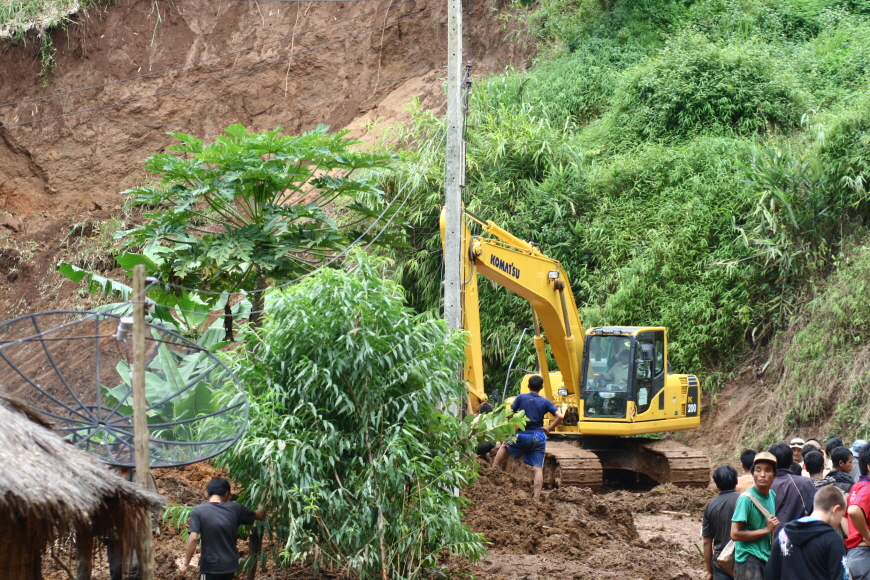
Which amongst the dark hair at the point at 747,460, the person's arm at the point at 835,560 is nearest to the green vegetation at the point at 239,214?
the dark hair at the point at 747,460

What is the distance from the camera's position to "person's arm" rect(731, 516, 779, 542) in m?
Result: 6.12

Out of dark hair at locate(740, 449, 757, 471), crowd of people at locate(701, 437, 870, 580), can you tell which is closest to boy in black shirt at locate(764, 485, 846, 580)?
crowd of people at locate(701, 437, 870, 580)

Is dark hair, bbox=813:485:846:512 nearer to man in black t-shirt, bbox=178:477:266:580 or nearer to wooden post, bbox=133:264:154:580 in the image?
man in black t-shirt, bbox=178:477:266:580

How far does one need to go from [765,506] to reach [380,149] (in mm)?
14843

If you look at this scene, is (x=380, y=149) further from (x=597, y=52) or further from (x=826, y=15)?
(x=826, y=15)

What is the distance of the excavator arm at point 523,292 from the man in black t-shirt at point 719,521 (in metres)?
4.53

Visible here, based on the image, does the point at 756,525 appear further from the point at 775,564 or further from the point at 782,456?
the point at 782,456

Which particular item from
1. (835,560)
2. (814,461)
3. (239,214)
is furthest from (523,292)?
(835,560)

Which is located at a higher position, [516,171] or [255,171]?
[516,171]

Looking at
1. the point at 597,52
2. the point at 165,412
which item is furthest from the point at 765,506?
the point at 597,52

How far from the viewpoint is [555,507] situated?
11031 mm

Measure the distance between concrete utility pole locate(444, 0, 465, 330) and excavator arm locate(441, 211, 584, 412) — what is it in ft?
1.06

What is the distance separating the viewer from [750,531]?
614 centimetres

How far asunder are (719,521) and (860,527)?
98 centimetres
